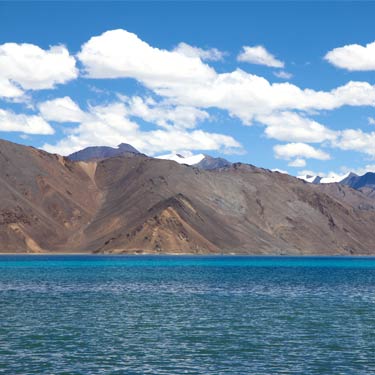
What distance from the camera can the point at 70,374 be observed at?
3988 centimetres

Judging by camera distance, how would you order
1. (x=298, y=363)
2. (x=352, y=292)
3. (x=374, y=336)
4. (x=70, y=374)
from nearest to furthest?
1. (x=70, y=374)
2. (x=298, y=363)
3. (x=374, y=336)
4. (x=352, y=292)

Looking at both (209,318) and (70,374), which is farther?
(209,318)

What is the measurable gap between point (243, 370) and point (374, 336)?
17.7m

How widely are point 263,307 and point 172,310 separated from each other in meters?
10.1

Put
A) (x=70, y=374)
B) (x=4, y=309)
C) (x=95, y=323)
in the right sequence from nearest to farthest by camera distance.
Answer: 1. (x=70, y=374)
2. (x=95, y=323)
3. (x=4, y=309)

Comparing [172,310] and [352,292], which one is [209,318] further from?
[352,292]

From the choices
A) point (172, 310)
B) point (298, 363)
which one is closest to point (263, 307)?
point (172, 310)

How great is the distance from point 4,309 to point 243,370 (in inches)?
1464

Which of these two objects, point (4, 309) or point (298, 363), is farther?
point (4, 309)

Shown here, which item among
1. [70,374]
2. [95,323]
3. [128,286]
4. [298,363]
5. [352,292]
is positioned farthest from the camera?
[128,286]

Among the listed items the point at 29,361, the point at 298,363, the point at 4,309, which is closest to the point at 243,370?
the point at 298,363

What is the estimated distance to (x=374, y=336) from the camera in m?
55.0

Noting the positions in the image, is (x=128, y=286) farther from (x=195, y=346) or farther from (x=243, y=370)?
(x=243, y=370)

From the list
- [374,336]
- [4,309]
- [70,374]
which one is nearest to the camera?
[70,374]
